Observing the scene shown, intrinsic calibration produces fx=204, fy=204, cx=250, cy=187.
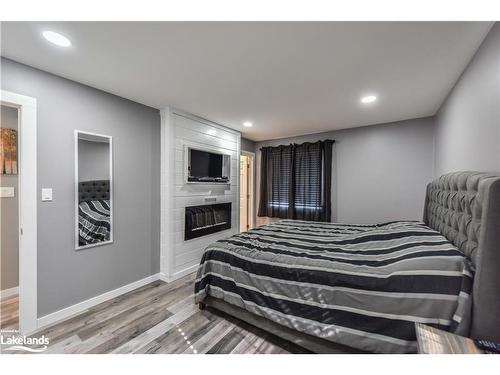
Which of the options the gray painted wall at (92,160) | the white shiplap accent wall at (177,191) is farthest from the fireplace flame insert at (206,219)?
the gray painted wall at (92,160)

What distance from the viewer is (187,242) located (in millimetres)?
3270

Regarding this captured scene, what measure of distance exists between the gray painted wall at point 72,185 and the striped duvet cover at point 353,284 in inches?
48.2

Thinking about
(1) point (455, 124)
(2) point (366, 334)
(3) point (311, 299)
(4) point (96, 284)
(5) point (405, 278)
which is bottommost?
(4) point (96, 284)

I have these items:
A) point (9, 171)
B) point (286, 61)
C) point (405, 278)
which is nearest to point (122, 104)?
point (9, 171)

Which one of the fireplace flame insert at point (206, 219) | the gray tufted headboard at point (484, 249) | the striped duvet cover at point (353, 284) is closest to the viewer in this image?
the gray tufted headboard at point (484, 249)

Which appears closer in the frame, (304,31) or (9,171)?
(304,31)

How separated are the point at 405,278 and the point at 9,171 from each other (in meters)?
4.39

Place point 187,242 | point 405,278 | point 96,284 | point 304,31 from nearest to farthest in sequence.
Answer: point 405,278 < point 304,31 < point 96,284 < point 187,242

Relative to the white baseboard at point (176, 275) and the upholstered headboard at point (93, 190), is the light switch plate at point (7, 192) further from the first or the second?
the white baseboard at point (176, 275)

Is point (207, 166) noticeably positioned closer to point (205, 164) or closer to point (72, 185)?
point (205, 164)

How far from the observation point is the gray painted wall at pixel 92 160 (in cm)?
227

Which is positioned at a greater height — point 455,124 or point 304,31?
point 304,31
